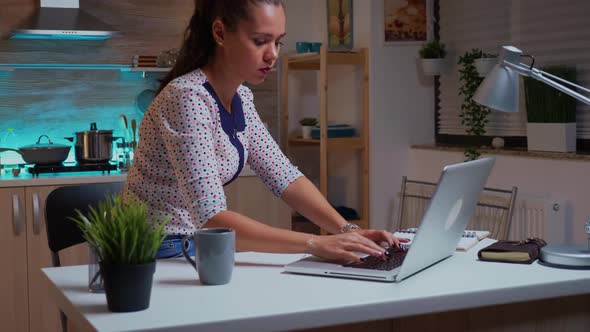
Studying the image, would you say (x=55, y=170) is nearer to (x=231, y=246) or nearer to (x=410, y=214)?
(x=410, y=214)

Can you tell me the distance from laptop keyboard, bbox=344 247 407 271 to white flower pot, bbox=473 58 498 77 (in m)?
2.33

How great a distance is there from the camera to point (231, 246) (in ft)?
5.23

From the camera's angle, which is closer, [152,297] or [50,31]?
[152,297]

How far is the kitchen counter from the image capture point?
380 cm

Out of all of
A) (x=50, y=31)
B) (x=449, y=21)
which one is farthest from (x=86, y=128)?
(x=449, y=21)

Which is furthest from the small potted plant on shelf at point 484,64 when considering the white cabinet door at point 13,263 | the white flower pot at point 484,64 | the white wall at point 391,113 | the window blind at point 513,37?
the white cabinet door at point 13,263

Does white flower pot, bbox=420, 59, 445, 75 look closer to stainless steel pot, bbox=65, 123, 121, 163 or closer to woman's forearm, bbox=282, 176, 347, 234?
stainless steel pot, bbox=65, 123, 121, 163

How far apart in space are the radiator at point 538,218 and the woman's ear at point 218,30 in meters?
2.01

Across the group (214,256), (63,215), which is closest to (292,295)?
(214,256)

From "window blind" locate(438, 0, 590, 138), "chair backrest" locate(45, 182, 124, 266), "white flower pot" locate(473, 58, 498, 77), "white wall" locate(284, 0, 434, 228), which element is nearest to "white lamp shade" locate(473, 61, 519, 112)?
"chair backrest" locate(45, 182, 124, 266)

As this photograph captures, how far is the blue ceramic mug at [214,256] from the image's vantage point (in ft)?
5.14

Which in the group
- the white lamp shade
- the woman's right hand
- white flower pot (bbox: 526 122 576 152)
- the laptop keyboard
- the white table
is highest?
the white lamp shade

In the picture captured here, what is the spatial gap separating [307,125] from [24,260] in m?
1.75

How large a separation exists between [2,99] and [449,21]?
2.50 metres
